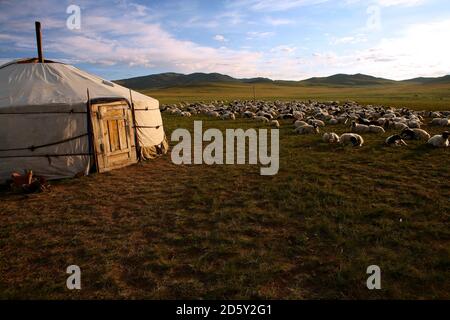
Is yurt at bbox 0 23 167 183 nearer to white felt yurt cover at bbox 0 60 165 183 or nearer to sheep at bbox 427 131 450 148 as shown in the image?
white felt yurt cover at bbox 0 60 165 183

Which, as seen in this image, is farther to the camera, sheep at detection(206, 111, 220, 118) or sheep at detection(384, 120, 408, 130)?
sheep at detection(206, 111, 220, 118)

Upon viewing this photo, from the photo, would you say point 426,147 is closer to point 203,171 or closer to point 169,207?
point 203,171

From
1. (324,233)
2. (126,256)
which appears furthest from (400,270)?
(126,256)

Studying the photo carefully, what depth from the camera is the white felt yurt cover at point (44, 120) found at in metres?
8.82

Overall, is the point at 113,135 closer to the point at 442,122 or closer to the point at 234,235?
the point at 234,235

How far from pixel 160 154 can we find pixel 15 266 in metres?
7.98

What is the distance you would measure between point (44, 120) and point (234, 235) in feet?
21.7

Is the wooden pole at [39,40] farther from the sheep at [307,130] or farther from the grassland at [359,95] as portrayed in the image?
the grassland at [359,95]

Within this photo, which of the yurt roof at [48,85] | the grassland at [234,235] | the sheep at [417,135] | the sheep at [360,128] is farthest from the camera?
the sheep at [360,128]

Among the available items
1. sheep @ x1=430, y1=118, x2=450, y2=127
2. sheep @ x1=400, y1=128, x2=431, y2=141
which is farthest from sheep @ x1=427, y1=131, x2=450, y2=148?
sheep @ x1=430, y1=118, x2=450, y2=127

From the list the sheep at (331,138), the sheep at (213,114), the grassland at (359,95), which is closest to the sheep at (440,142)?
the sheep at (331,138)

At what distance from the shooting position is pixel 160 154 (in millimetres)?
12539

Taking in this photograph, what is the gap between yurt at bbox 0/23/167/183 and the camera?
8859 mm

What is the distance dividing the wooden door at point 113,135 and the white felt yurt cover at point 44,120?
282mm
